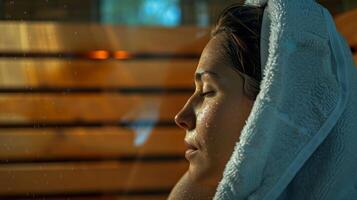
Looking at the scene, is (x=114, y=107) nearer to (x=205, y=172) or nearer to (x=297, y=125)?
(x=205, y=172)

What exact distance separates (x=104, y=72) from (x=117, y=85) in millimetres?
83

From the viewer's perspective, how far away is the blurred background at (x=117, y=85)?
1.85m

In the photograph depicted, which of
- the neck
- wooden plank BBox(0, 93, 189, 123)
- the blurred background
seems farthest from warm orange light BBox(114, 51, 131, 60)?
the neck

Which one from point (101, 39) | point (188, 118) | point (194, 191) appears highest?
point (188, 118)

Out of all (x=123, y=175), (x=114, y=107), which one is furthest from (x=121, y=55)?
(x=123, y=175)

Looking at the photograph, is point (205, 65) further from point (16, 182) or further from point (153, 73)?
point (153, 73)

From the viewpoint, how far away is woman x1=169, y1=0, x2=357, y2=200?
30.5 inches

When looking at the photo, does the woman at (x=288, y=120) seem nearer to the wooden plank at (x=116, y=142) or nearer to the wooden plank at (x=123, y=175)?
the wooden plank at (x=123, y=175)

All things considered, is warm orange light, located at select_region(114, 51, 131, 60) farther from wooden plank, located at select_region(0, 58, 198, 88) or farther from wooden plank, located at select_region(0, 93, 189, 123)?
wooden plank, located at select_region(0, 93, 189, 123)

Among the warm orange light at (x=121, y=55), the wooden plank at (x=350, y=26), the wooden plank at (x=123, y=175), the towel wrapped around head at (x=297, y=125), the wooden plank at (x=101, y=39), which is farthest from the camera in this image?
the warm orange light at (x=121, y=55)

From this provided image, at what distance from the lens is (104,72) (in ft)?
7.54

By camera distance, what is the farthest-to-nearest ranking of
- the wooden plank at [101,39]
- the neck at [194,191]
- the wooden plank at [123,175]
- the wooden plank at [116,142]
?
the wooden plank at [116,142] → the wooden plank at [123,175] → the wooden plank at [101,39] → the neck at [194,191]

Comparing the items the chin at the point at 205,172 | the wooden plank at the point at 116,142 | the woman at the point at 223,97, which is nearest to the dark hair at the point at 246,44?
the woman at the point at 223,97

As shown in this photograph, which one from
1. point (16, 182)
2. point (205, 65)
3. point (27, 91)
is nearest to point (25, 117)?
point (27, 91)
